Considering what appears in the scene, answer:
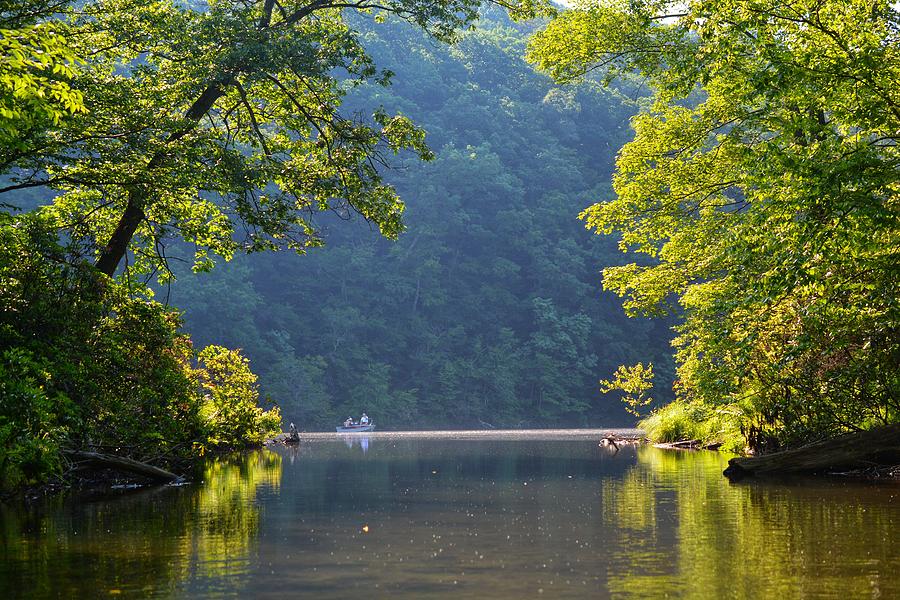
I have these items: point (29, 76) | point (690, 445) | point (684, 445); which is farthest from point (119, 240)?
point (684, 445)

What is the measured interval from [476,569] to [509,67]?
10335cm

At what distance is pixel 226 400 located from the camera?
1219 inches

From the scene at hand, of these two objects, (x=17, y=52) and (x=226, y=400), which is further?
(x=226, y=400)

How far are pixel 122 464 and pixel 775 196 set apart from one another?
12835 millimetres

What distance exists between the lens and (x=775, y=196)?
15.5 meters

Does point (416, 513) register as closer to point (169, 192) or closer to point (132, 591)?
point (132, 591)

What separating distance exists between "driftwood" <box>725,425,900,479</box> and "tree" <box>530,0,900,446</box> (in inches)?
45.4

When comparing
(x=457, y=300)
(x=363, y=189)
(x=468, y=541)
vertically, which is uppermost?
(x=457, y=300)

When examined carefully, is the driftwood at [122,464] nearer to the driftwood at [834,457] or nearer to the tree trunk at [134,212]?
the tree trunk at [134,212]

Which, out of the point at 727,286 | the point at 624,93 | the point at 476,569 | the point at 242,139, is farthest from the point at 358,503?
the point at 624,93

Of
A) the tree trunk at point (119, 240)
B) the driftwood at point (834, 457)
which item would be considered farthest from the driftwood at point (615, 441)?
the tree trunk at point (119, 240)

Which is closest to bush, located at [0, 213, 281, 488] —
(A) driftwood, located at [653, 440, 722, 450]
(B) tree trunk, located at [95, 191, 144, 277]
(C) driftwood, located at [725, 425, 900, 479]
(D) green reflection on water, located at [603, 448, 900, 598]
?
(B) tree trunk, located at [95, 191, 144, 277]

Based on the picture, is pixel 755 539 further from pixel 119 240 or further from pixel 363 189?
pixel 363 189

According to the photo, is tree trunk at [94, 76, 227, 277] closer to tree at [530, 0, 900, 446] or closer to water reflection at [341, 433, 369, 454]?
tree at [530, 0, 900, 446]
